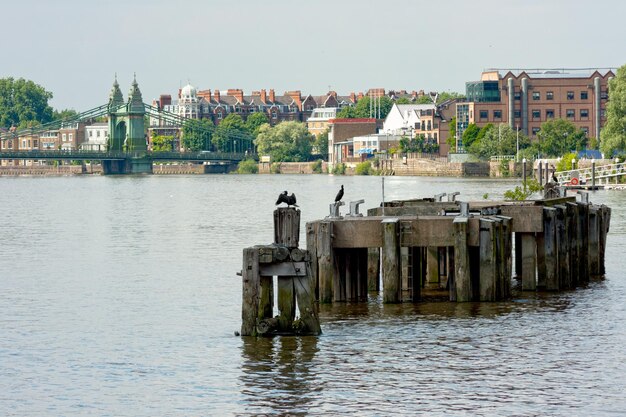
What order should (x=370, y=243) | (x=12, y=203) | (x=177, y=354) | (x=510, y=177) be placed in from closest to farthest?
(x=177, y=354), (x=370, y=243), (x=12, y=203), (x=510, y=177)

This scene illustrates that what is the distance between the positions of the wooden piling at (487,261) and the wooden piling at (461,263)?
0.26 m

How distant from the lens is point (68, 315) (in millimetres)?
31141

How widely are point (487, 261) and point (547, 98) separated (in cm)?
14470

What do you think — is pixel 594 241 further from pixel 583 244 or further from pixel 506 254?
pixel 506 254

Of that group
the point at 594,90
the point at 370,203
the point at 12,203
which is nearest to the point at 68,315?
the point at 370,203

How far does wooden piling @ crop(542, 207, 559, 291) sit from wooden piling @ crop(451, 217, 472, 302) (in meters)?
2.42

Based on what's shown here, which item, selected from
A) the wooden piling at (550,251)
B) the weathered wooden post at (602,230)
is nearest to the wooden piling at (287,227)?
the wooden piling at (550,251)

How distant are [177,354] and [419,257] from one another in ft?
21.7

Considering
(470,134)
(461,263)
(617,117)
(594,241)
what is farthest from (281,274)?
(470,134)

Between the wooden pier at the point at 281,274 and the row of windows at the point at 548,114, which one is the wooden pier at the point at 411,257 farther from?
the row of windows at the point at 548,114

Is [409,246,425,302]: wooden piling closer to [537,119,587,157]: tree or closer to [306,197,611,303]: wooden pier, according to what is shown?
[306,197,611,303]: wooden pier

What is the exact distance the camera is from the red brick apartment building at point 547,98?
169m

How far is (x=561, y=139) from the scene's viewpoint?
15238 cm

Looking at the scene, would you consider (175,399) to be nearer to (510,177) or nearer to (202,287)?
(202,287)
